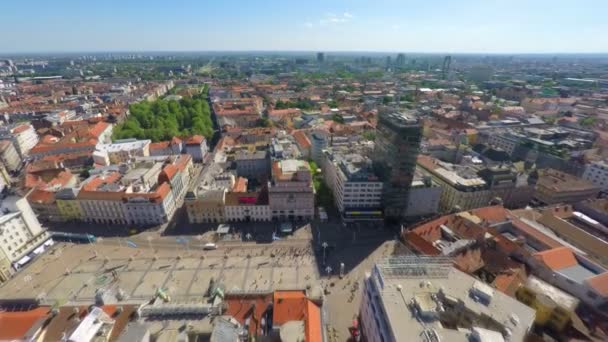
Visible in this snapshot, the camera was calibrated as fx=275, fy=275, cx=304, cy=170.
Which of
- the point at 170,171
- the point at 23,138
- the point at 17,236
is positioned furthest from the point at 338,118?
the point at 23,138

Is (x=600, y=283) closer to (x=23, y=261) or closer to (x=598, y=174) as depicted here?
(x=598, y=174)

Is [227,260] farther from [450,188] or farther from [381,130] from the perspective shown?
[450,188]

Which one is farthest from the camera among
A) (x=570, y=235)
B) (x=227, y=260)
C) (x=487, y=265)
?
(x=227, y=260)

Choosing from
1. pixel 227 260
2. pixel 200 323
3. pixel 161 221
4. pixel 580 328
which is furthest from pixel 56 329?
pixel 580 328

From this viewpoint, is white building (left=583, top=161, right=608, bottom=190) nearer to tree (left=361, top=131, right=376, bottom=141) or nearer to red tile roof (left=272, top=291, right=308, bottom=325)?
tree (left=361, top=131, right=376, bottom=141)

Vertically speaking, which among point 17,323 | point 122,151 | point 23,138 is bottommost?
point 122,151
